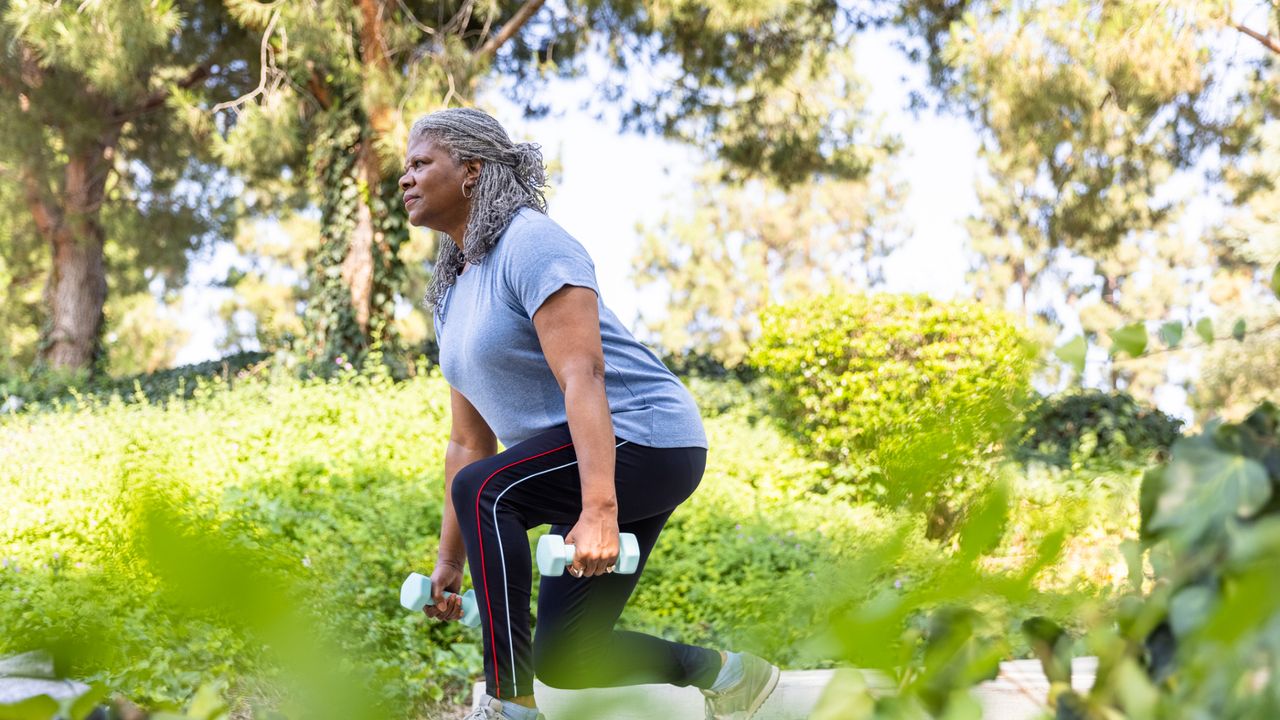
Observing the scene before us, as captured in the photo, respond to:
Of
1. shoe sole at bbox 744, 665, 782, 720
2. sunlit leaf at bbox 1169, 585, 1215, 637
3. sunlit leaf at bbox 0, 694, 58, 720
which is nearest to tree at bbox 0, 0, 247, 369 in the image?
shoe sole at bbox 744, 665, 782, 720

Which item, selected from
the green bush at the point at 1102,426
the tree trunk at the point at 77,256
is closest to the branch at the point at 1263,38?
the green bush at the point at 1102,426

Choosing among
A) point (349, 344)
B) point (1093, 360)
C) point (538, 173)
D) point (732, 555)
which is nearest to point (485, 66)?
point (349, 344)

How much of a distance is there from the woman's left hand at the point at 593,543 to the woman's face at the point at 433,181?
814 millimetres

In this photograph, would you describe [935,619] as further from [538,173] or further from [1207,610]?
[538,173]

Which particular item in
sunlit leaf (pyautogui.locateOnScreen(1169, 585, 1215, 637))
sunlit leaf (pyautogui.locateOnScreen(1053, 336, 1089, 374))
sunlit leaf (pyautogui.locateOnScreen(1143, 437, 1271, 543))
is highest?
sunlit leaf (pyautogui.locateOnScreen(1053, 336, 1089, 374))

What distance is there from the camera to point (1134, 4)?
9594 mm

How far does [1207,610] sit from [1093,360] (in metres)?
0.21

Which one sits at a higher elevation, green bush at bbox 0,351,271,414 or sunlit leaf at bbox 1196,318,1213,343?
sunlit leaf at bbox 1196,318,1213,343

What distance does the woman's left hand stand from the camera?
1965mm

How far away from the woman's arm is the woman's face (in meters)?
0.45

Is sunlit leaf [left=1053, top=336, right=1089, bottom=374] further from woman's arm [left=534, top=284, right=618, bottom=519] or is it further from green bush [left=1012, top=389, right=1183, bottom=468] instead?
green bush [left=1012, top=389, right=1183, bottom=468]

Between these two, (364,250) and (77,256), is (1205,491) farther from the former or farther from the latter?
(77,256)

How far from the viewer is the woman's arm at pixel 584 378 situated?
79.8 inches

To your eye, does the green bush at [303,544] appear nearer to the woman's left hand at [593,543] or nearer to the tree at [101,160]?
the woman's left hand at [593,543]
